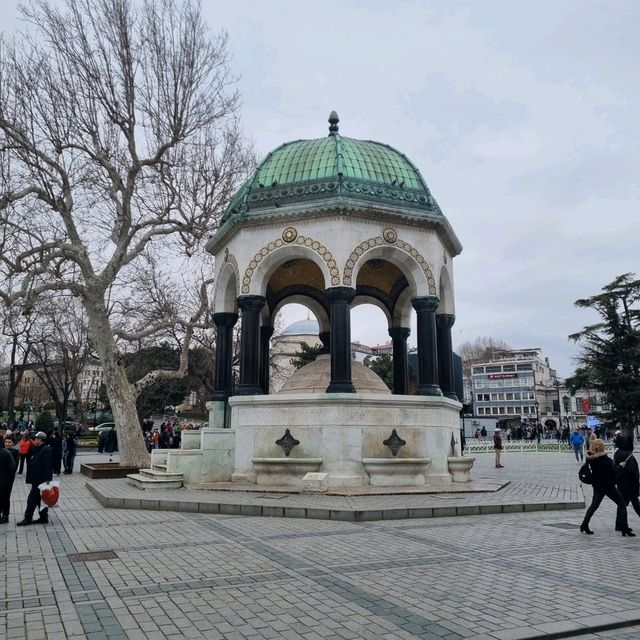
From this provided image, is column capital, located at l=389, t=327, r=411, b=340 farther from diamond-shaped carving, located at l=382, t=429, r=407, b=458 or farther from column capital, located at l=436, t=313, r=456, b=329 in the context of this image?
diamond-shaped carving, located at l=382, t=429, r=407, b=458

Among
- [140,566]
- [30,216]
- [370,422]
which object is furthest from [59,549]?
[30,216]

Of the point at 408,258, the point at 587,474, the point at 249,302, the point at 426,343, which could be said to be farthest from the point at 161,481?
the point at 587,474

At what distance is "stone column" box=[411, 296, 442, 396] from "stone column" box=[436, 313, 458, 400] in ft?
5.10

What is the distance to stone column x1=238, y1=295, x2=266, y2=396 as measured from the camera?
13.8 m

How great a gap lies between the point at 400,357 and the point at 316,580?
12.6 m

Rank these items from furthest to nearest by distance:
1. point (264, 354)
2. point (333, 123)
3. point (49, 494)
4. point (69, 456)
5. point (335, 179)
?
point (69, 456) → point (264, 354) → point (333, 123) → point (335, 179) → point (49, 494)

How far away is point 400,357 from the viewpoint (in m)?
18.0

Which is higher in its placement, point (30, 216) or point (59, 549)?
point (30, 216)

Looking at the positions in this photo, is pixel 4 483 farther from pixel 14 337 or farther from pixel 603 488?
pixel 14 337

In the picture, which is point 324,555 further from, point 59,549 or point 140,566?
point 59,549

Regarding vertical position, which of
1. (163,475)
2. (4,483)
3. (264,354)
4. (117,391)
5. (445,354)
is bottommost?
(163,475)

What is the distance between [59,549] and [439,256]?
1106cm

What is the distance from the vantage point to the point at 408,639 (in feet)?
13.6

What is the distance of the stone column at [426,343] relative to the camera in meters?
13.9
